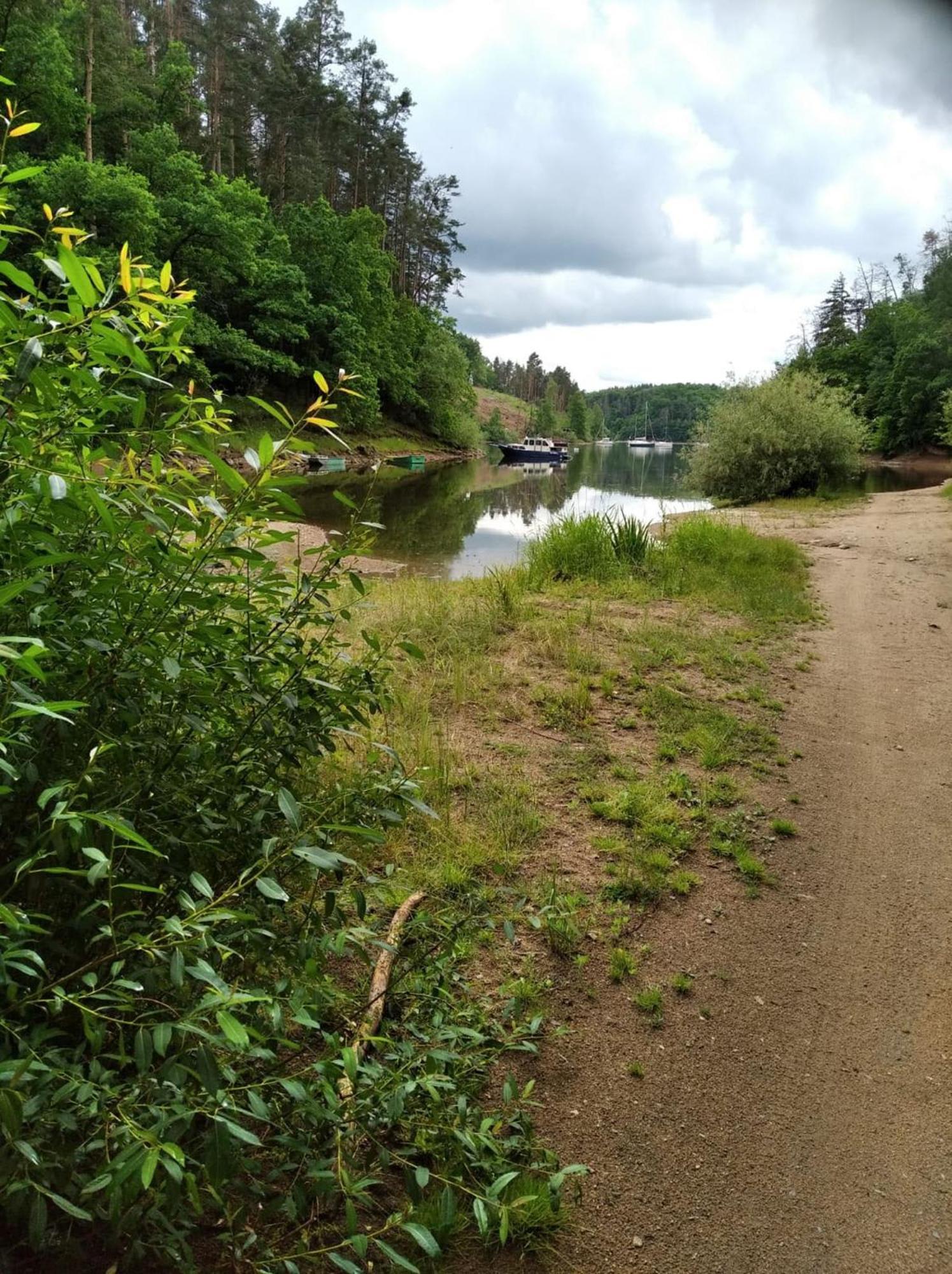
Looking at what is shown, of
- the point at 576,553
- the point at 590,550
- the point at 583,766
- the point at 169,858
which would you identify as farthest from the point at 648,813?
the point at 590,550

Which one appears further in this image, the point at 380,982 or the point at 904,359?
the point at 904,359

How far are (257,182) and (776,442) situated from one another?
121ft

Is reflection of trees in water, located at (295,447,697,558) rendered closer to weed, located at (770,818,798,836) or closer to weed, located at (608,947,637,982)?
weed, located at (608,947,637,982)

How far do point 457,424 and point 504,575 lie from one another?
51.9 meters

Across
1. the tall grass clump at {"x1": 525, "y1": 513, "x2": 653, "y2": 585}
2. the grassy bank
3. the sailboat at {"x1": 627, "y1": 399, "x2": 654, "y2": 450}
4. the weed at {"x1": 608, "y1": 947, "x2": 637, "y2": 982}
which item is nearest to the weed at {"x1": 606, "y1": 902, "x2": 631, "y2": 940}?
the grassy bank

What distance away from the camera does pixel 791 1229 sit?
1.94 metres

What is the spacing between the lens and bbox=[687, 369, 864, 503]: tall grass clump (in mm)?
22156

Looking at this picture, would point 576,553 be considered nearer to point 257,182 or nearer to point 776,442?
point 776,442

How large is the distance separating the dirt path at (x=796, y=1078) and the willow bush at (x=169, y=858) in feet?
1.05

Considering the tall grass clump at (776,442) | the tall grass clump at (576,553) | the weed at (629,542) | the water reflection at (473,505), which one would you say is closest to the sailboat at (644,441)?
the water reflection at (473,505)

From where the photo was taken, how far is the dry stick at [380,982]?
1883 mm

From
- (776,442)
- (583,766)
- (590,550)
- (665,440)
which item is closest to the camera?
(583,766)

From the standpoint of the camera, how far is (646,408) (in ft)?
335

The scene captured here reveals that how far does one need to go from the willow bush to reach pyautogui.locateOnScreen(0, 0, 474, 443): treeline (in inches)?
732
